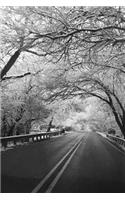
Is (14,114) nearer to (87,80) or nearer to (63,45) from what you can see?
(87,80)

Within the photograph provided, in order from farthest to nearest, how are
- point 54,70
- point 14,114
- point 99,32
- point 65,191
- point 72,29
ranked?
1. point 14,114
2. point 54,70
3. point 99,32
4. point 72,29
5. point 65,191

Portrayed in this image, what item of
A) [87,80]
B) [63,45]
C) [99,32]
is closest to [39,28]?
[63,45]

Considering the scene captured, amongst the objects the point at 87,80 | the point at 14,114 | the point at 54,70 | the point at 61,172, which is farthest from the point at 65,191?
the point at 14,114

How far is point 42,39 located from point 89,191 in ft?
18.7

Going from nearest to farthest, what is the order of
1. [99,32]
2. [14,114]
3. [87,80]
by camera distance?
[99,32] < [87,80] < [14,114]

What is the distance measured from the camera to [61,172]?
9.27m

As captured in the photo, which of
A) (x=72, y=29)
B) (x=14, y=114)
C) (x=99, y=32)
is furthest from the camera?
(x=14, y=114)

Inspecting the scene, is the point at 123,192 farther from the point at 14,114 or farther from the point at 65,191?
the point at 14,114

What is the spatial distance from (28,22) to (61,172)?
5193 millimetres

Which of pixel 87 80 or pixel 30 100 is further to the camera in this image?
pixel 30 100

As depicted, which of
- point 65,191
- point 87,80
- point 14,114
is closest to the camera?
point 65,191

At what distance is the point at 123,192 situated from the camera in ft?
21.8

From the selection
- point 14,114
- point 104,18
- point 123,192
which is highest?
point 104,18

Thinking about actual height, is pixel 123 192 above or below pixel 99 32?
below
